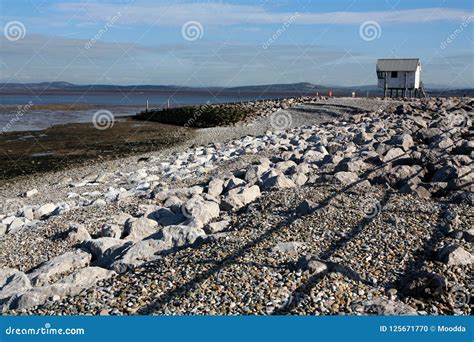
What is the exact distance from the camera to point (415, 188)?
10133 mm

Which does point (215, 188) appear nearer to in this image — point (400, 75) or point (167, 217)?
point (167, 217)

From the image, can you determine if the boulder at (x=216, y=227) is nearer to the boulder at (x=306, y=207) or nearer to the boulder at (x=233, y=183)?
the boulder at (x=306, y=207)

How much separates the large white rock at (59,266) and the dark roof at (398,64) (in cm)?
3384

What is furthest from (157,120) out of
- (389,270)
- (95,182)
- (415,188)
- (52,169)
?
(389,270)

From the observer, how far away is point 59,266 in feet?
25.6

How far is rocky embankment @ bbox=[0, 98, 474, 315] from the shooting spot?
239 inches

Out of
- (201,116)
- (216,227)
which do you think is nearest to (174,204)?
(216,227)

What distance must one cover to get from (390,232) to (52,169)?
15740 millimetres

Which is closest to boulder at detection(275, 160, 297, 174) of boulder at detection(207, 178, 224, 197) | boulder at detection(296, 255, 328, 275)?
boulder at detection(207, 178, 224, 197)

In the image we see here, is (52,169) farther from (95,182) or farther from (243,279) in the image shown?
(243,279)

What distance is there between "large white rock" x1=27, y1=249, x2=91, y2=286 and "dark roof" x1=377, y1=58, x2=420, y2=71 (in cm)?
3384

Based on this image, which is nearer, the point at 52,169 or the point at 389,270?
the point at 389,270

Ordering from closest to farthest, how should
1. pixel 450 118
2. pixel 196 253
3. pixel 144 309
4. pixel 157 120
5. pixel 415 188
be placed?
pixel 144 309 → pixel 196 253 → pixel 415 188 → pixel 450 118 → pixel 157 120

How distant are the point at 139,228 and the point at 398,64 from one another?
32800 millimetres
